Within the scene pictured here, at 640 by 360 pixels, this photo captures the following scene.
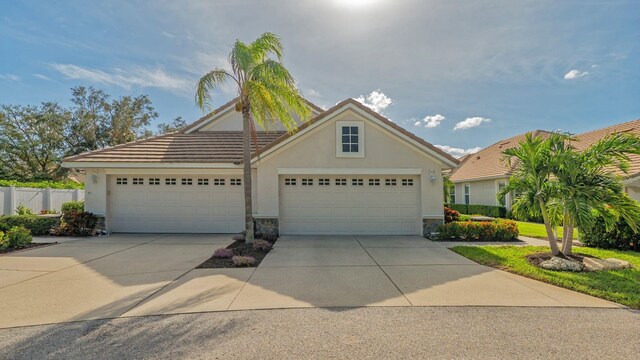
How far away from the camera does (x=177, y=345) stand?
11.8 feet

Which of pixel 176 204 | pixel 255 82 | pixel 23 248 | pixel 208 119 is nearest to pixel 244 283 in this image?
pixel 255 82

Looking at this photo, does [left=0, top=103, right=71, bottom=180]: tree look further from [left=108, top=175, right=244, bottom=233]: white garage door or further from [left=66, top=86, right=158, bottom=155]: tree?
[left=108, top=175, right=244, bottom=233]: white garage door

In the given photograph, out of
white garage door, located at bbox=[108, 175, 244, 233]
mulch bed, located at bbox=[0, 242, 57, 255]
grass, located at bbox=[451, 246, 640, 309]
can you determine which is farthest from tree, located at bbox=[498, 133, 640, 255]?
mulch bed, located at bbox=[0, 242, 57, 255]


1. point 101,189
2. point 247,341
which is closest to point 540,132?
point 247,341

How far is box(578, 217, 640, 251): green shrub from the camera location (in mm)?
9172

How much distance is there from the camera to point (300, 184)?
470 inches

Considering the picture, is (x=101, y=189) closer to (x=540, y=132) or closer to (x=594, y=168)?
(x=594, y=168)

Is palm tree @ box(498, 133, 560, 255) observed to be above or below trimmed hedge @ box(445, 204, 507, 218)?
above

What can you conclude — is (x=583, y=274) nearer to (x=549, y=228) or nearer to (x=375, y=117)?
(x=549, y=228)

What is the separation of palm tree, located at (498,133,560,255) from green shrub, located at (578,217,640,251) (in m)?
2.90

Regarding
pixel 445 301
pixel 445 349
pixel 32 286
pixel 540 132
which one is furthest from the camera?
pixel 540 132

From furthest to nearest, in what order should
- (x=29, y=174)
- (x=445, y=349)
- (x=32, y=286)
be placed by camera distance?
(x=29, y=174), (x=32, y=286), (x=445, y=349)

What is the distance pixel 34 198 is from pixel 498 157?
31352 millimetres

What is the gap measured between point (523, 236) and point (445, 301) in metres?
9.27
